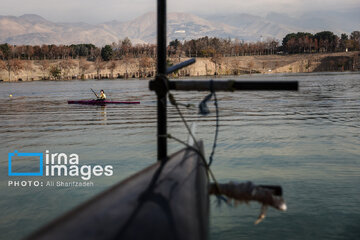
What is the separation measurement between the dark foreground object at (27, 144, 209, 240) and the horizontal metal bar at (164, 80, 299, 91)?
3.07 feet

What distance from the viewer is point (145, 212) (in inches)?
122

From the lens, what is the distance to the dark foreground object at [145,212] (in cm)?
273

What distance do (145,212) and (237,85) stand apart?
1739 millimetres

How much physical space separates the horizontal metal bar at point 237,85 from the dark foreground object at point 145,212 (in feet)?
3.07

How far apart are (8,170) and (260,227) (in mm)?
8242

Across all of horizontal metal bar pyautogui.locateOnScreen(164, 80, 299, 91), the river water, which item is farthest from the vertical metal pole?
the river water

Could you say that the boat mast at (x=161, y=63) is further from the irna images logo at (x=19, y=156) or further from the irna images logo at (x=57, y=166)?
the irna images logo at (x=19, y=156)

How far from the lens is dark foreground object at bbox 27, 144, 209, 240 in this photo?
8.97 ft

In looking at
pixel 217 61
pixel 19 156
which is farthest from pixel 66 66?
pixel 19 156

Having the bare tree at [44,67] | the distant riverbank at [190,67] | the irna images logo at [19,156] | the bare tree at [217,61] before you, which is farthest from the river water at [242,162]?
the bare tree at [217,61]

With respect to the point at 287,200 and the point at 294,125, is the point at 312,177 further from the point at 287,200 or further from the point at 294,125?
the point at 294,125

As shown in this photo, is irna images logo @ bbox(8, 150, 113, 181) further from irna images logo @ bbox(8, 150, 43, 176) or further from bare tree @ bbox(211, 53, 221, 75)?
bare tree @ bbox(211, 53, 221, 75)

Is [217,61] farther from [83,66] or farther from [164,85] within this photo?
[164,85]

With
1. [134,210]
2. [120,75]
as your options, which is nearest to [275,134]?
[134,210]
